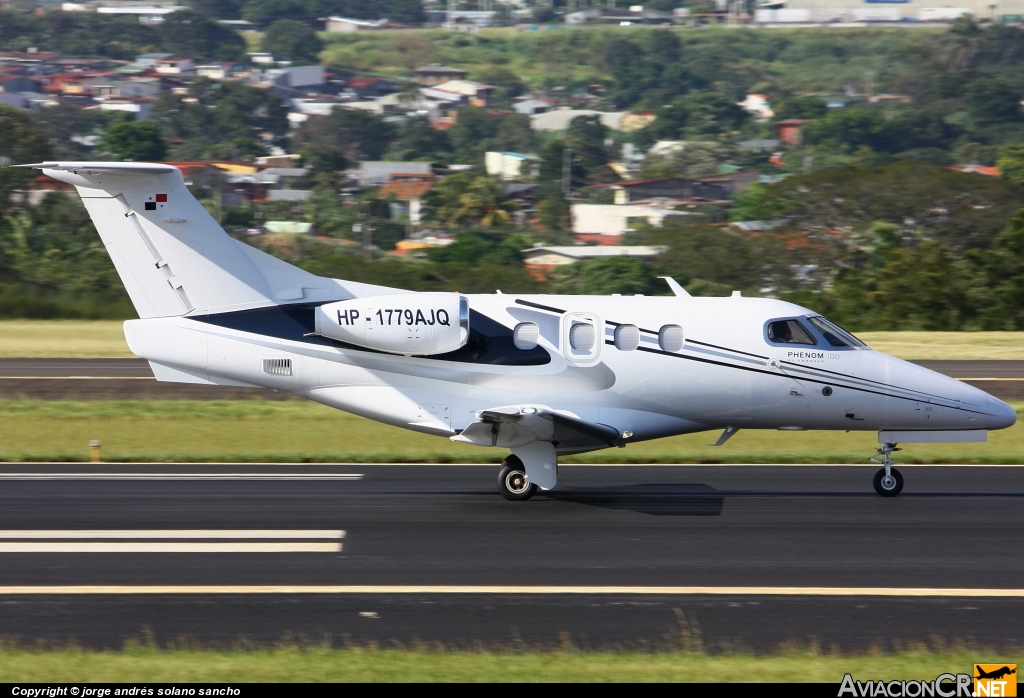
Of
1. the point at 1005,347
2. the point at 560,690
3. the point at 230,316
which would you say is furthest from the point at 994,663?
the point at 1005,347

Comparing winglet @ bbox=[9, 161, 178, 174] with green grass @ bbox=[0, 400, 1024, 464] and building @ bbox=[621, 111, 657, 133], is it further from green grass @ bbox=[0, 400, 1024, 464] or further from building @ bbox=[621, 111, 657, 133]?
building @ bbox=[621, 111, 657, 133]

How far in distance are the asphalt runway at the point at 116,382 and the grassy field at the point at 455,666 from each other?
1600cm

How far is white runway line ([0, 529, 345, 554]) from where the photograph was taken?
13.3m

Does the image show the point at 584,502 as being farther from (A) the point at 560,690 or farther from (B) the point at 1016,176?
(B) the point at 1016,176

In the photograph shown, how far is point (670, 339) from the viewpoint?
1608cm

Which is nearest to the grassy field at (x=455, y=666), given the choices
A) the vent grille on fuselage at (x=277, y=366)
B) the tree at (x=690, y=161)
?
the vent grille on fuselage at (x=277, y=366)

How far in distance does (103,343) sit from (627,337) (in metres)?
28.0

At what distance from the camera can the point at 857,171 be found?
6134cm

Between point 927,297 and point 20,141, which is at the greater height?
point 20,141

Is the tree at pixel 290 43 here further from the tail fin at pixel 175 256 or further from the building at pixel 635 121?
the tail fin at pixel 175 256

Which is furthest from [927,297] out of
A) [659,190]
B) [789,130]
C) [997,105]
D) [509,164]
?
[997,105]

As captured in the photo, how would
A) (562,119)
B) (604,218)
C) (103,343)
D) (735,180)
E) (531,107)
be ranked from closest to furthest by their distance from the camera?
(103,343)
(604,218)
(735,180)
(562,119)
(531,107)

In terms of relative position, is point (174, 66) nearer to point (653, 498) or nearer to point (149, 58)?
point (149, 58)

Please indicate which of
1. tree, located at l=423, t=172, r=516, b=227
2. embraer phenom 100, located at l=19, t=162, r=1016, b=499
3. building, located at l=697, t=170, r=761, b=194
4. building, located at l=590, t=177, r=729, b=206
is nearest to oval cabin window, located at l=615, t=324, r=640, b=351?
embraer phenom 100, located at l=19, t=162, r=1016, b=499
